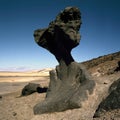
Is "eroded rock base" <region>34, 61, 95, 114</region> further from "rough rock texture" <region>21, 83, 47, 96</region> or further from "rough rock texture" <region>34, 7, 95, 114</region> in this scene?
"rough rock texture" <region>21, 83, 47, 96</region>

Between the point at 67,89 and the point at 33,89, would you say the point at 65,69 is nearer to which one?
the point at 67,89

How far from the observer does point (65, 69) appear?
18.0 metres

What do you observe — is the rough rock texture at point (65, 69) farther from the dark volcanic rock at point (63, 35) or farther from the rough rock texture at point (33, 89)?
the rough rock texture at point (33, 89)

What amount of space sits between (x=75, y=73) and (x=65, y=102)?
8.51ft

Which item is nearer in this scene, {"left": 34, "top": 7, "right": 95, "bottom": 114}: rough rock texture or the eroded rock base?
the eroded rock base

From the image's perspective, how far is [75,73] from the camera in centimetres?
1720

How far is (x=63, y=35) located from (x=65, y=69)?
2.24 m

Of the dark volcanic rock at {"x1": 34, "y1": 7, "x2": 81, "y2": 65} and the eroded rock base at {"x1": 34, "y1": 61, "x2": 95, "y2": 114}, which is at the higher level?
the dark volcanic rock at {"x1": 34, "y1": 7, "x2": 81, "y2": 65}

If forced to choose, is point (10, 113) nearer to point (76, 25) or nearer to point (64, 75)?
point (64, 75)

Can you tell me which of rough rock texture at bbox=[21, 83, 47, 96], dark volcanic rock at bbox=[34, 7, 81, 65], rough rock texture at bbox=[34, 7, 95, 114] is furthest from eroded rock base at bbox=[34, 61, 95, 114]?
rough rock texture at bbox=[21, 83, 47, 96]

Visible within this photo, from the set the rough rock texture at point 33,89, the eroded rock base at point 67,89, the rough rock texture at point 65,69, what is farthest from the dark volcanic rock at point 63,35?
the rough rock texture at point 33,89

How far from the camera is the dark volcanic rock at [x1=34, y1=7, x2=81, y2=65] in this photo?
56.0 ft

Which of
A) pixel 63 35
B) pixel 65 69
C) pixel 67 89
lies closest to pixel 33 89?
pixel 65 69

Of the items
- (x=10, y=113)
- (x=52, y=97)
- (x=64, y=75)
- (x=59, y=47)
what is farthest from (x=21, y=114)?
(x=59, y=47)
